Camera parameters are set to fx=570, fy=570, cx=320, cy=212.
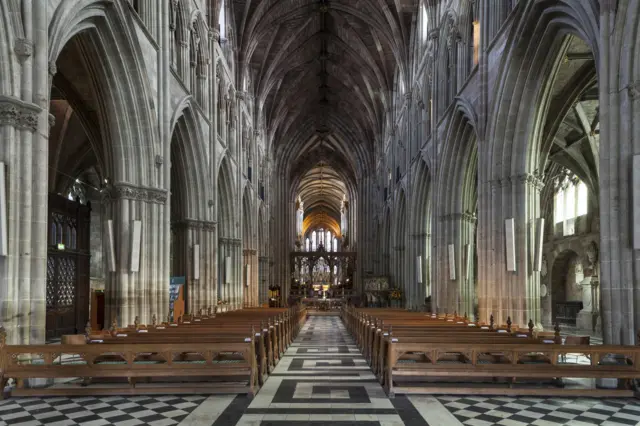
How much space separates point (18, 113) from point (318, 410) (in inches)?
269

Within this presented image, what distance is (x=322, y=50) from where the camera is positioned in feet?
137

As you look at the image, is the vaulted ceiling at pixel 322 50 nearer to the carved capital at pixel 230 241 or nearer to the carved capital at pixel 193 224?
the carved capital at pixel 230 241

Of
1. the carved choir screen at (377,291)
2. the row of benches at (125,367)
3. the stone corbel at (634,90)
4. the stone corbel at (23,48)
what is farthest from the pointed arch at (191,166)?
the carved choir screen at (377,291)

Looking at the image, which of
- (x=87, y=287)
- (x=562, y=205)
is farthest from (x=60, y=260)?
(x=562, y=205)

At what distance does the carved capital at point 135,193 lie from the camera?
15781mm

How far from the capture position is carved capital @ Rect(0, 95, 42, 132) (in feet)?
30.5

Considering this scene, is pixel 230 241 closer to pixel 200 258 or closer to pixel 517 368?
pixel 200 258

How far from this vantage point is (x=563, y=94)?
18.2m

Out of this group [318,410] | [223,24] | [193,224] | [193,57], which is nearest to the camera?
[318,410]

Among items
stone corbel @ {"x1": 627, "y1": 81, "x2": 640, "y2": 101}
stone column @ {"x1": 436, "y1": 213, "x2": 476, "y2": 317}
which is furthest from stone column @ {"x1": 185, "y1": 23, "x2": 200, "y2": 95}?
stone corbel @ {"x1": 627, "y1": 81, "x2": 640, "y2": 101}

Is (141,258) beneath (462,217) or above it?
beneath

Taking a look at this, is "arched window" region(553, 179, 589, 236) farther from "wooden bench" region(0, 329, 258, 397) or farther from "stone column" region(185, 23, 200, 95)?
"wooden bench" region(0, 329, 258, 397)

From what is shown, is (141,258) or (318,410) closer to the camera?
(318,410)

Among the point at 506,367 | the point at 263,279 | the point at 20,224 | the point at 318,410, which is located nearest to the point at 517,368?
the point at 506,367
